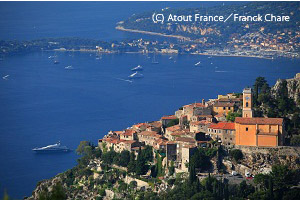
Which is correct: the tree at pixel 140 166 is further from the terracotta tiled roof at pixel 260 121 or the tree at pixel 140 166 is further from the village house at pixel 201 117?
the terracotta tiled roof at pixel 260 121

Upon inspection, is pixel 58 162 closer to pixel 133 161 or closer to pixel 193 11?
pixel 133 161

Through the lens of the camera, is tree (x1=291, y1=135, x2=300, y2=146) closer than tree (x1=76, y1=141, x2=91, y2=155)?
Yes

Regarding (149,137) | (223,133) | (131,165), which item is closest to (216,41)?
(149,137)

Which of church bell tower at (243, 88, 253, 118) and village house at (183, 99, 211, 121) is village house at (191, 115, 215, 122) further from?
church bell tower at (243, 88, 253, 118)

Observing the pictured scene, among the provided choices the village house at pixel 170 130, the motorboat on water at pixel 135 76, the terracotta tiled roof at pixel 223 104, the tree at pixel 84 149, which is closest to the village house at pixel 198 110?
the terracotta tiled roof at pixel 223 104

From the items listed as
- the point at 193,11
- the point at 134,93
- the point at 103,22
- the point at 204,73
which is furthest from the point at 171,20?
the point at 134,93

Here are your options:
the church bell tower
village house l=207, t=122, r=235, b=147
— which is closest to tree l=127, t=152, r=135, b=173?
village house l=207, t=122, r=235, b=147
